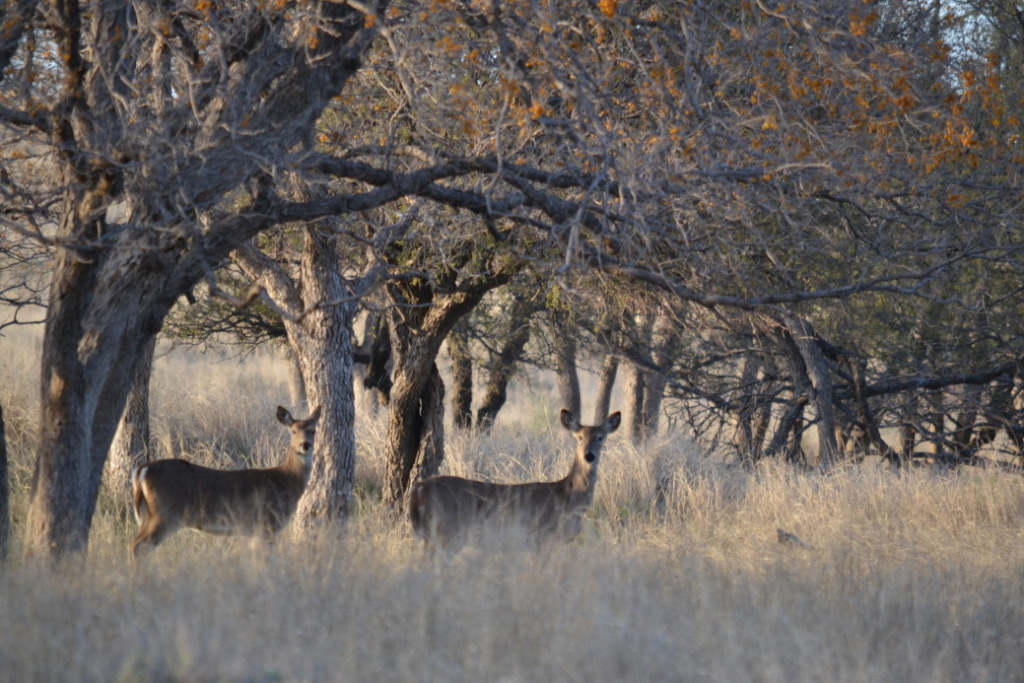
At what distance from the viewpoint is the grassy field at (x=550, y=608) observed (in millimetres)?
5223

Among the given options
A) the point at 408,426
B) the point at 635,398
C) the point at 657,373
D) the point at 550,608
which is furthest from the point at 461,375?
the point at 550,608

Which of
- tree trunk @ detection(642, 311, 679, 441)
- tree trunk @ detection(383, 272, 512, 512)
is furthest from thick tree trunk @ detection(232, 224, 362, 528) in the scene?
tree trunk @ detection(642, 311, 679, 441)

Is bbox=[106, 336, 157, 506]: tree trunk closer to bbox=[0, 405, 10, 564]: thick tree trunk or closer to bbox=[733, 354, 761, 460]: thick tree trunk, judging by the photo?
bbox=[0, 405, 10, 564]: thick tree trunk

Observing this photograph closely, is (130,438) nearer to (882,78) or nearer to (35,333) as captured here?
(882,78)

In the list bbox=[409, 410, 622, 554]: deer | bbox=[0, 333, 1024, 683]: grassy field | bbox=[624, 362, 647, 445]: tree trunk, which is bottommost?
bbox=[0, 333, 1024, 683]: grassy field

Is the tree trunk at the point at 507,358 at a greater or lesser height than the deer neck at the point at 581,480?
greater

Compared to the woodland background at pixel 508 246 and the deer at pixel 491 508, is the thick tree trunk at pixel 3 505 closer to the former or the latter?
the woodland background at pixel 508 246

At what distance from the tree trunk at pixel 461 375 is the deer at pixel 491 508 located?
7.66m

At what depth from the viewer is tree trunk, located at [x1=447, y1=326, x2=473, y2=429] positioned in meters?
18.0

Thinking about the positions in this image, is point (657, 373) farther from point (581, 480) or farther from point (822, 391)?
point (581, 480)

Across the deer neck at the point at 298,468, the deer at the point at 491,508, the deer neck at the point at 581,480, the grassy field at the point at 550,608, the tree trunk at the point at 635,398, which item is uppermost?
the tree trunk at the point at 635,398

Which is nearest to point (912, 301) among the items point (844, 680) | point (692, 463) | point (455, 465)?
point (692, 463)

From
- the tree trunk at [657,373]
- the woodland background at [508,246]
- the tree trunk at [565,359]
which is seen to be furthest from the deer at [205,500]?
the tree trunk at [657,373]

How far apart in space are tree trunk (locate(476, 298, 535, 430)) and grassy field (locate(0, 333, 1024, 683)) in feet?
22.9
